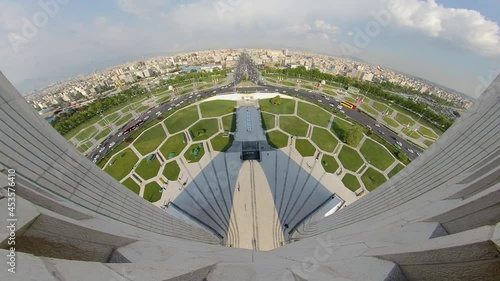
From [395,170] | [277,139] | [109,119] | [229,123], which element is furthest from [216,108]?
[395,170]

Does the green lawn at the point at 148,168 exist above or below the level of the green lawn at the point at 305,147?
below

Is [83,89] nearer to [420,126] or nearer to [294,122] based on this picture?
[294,122]

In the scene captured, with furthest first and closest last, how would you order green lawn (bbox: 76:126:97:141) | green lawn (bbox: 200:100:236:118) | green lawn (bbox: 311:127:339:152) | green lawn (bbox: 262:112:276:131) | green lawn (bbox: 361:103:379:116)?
green lawn (bbox: 361:103:379:116), green lawn (bbox: 200:100:236:118), green lawn (bbox: 76:126:97:141), green lawn (bbox: 262:112:276:131), green lawn (bbox: 311:127:339:152)

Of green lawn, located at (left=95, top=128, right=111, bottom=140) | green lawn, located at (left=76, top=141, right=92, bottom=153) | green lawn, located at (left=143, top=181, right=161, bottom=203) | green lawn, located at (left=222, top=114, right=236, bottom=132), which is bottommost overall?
green lawn, located at (left=143, top=181, right=161, bottom=203)

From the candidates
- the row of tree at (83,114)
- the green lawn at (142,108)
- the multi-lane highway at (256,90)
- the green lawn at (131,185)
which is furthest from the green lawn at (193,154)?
the row of tree at (83,114)

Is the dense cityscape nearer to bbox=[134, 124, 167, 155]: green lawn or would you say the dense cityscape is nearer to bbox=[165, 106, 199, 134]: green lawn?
bbox=[165, 106, 199, 134]: green lawn

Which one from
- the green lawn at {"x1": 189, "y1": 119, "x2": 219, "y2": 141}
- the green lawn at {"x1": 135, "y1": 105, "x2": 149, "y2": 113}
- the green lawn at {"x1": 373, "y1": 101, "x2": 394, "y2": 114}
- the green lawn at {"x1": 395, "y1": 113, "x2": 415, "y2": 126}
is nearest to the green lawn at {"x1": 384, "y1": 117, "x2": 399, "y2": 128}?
the green lawn at {"x1": 395, "y1": 113, "x2": 415, "y2": 126}

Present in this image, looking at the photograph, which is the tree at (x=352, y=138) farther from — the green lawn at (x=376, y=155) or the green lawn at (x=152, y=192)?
the green lawn at (x=152, y=192)
